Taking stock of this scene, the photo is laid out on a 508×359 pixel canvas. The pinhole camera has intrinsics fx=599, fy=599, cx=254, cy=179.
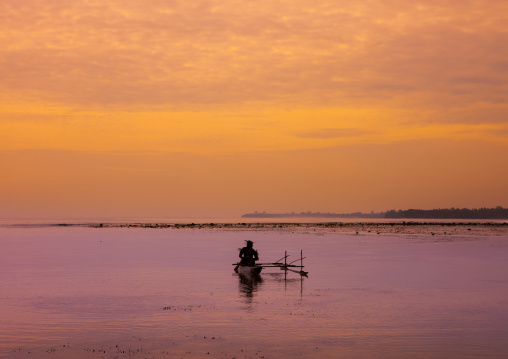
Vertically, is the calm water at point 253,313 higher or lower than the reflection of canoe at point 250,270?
lower

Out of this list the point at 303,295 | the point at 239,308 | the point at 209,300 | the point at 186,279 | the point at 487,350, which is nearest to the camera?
the point at 487,350

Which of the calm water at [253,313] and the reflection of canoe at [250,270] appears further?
the reflection of canoe at [250,270]

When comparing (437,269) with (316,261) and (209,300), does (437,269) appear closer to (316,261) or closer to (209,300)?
(316,261)

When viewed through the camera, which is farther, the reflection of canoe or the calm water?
the reflection of canoe

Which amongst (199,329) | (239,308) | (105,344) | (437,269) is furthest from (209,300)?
(437,269)

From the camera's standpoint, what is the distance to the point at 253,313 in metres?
27.3

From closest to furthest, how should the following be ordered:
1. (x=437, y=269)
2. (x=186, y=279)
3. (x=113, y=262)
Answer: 1. (x=186, y=279)
2. (x=437, y=269)
3. (x=113, y=262)

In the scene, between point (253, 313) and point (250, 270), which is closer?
point (253, 313)

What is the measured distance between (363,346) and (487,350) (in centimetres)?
414

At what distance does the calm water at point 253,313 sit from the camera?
66.8 ft

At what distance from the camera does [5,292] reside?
34750 millimetres

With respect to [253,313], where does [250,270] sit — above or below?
above

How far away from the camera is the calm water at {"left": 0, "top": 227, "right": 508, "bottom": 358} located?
20375 millimetres

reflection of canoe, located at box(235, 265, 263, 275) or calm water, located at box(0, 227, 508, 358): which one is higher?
reflection of canoe, located at box(235, 265, 263, 275)
